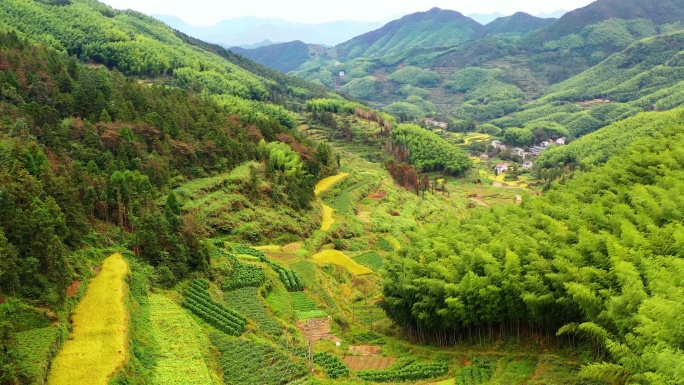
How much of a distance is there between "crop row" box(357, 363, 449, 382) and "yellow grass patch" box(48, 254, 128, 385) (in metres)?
9.60

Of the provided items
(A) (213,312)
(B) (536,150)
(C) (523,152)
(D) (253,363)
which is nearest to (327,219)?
(A) (213,312)

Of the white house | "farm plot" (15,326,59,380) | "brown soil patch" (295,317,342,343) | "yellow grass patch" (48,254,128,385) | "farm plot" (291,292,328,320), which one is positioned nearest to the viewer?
"farm plot" (15,326,59,380)

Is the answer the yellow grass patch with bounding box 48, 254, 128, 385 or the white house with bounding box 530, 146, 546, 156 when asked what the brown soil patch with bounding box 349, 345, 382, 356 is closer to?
the yellow grass patch with bounding box 48, 254, 128, 385

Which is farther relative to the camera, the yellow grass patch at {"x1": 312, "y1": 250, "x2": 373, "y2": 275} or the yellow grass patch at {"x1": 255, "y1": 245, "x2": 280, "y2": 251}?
the yellow grass patch at {"x1": 312, "y1": 250, "x2": 373, "y2": 275}

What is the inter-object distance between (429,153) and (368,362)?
67.7 meters

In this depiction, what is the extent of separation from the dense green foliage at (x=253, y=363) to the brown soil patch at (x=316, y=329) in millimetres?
4301

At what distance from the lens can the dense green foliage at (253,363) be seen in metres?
19.8

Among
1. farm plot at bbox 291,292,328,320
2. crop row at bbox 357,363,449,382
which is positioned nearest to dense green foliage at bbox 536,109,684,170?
farm plot at bbox 291,292,328,320

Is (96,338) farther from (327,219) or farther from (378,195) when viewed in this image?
(378,195)

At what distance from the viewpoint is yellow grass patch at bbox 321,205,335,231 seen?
46388 millimetres

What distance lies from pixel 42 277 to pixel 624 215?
2342cm

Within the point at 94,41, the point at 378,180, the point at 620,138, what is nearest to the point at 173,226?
the point at 378,180

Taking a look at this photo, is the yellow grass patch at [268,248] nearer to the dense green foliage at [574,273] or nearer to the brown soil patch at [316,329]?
the brown soil patch at [316,329]

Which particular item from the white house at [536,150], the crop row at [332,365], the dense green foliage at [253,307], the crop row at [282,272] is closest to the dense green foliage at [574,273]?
the crop row at [332,365]
